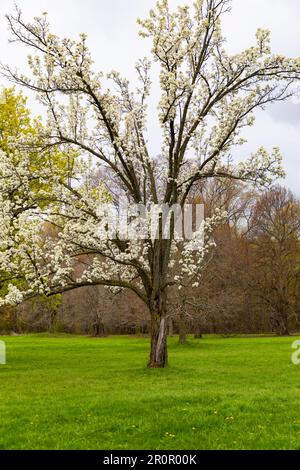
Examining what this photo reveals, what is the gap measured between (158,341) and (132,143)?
781 centimetres

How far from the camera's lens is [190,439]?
9414 mm

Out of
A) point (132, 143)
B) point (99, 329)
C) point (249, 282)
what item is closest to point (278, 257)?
point (249, 282)

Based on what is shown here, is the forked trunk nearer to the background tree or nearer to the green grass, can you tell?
the green grass

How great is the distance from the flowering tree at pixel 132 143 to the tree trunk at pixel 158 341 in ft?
0.12

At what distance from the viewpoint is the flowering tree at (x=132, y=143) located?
62.2 ft

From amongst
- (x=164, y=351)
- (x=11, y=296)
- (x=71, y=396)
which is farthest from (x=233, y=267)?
(x=71, y=396)

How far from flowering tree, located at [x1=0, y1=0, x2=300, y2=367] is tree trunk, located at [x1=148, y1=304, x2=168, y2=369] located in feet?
0.12

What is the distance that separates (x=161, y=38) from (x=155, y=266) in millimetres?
8328

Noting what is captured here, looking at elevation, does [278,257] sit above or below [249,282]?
above

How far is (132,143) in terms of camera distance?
2139 cm
